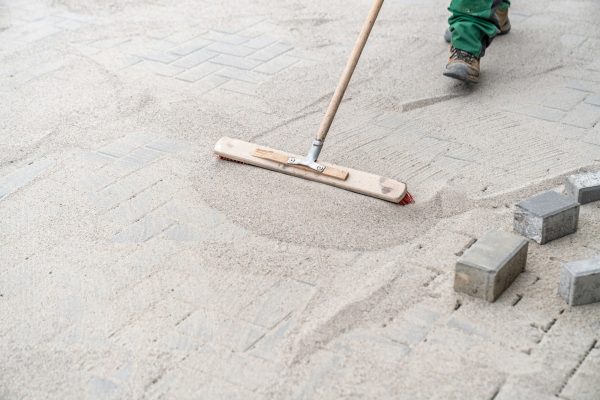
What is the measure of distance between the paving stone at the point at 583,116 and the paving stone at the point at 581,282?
1.43m

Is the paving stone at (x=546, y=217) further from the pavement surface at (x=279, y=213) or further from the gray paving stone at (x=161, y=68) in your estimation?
the gray paving stone at (x=161, y=68)

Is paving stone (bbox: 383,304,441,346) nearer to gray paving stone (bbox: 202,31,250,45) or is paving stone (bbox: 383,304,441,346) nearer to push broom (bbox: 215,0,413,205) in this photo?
push broom (bbox: 215,0,413,205)

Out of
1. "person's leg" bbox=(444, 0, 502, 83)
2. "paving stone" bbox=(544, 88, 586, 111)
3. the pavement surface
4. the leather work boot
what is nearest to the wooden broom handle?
the pavement surface

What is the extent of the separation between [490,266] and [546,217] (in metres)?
0.41

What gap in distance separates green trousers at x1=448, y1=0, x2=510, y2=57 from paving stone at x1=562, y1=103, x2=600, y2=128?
640 millimetres

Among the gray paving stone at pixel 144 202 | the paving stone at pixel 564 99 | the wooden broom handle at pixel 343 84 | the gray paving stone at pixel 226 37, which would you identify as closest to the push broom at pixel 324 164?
the wooden broom handle at pixel 343 84

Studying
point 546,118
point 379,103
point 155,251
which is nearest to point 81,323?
point 155,251

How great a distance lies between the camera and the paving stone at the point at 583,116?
375cm

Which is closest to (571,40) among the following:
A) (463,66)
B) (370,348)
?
(463,66)

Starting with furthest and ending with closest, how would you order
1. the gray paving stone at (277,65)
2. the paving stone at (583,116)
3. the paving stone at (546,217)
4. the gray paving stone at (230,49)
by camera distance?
the gray paving stone at (230,49) < the gray paving stone at (277,65) < the paving stone at (583,116) < the paving stone at (546,217)

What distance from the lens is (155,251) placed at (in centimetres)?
288

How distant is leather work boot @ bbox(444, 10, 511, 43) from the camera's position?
4.80 m

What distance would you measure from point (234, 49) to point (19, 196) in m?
1.95

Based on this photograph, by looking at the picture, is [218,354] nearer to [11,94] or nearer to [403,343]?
[403,343]
